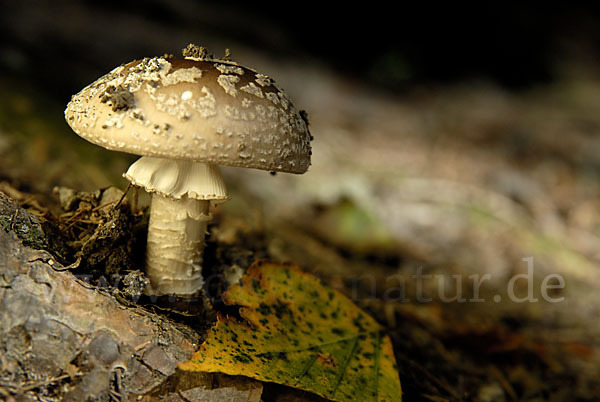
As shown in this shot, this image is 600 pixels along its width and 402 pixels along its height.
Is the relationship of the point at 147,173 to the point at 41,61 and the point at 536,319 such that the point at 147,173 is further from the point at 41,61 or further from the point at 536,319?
the point at 41,61

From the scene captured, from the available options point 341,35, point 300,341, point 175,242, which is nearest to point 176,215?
point 175,242

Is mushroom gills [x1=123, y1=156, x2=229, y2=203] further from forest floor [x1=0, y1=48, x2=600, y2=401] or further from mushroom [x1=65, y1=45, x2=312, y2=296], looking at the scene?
forest floor [x1=0, y1=48, x2=600, y2=401]

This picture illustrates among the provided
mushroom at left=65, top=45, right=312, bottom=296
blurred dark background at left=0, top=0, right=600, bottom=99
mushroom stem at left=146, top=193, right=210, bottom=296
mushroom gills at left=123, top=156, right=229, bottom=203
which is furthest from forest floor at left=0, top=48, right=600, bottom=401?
blurred dark background at left=0, top=0, right=600, bottom=99

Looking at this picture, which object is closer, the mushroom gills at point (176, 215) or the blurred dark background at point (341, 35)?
the mushroom gills at point (176, 215)

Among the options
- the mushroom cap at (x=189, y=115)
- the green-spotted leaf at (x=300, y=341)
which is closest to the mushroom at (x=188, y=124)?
the mushroom cap at (x=189, y=115)

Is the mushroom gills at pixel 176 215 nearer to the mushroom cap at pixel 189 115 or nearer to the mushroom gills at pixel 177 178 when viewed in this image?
the mushroom gills at pixel 177 178

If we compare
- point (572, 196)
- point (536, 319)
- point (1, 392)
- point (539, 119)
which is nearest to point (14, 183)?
point (1, 392)
